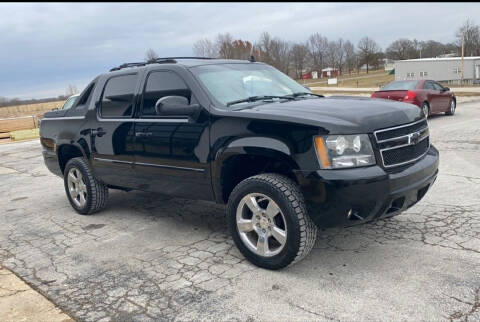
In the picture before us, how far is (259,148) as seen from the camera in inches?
145

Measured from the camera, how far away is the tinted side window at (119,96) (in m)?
5.06

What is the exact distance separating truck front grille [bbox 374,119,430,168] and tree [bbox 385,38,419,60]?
288 ft

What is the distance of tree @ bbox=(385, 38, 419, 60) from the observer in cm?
8431

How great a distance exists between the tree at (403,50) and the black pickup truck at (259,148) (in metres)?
87.2

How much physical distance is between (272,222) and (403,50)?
8945 centimetres

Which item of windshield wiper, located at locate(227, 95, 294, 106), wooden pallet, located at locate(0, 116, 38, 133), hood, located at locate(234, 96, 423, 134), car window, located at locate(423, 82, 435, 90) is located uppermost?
windshield wiper, located at locate(227, 95, 294, 106)

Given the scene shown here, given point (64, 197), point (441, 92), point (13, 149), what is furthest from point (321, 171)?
point (13, 149)

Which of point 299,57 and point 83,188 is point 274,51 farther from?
point 83,188

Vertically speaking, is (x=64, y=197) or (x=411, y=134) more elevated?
(x=411, y=134)

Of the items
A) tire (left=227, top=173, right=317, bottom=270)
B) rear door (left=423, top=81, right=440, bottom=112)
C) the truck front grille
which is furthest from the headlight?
rear door (left=423, top=81, right=440, bottom=112)

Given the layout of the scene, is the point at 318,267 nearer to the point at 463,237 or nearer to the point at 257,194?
the point at 257,194

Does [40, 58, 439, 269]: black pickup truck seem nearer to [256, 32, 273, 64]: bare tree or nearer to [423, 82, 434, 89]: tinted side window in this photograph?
[423, 82, 434, 89]: tinted side window

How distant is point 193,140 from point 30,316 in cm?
199

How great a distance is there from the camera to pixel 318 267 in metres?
3.77
